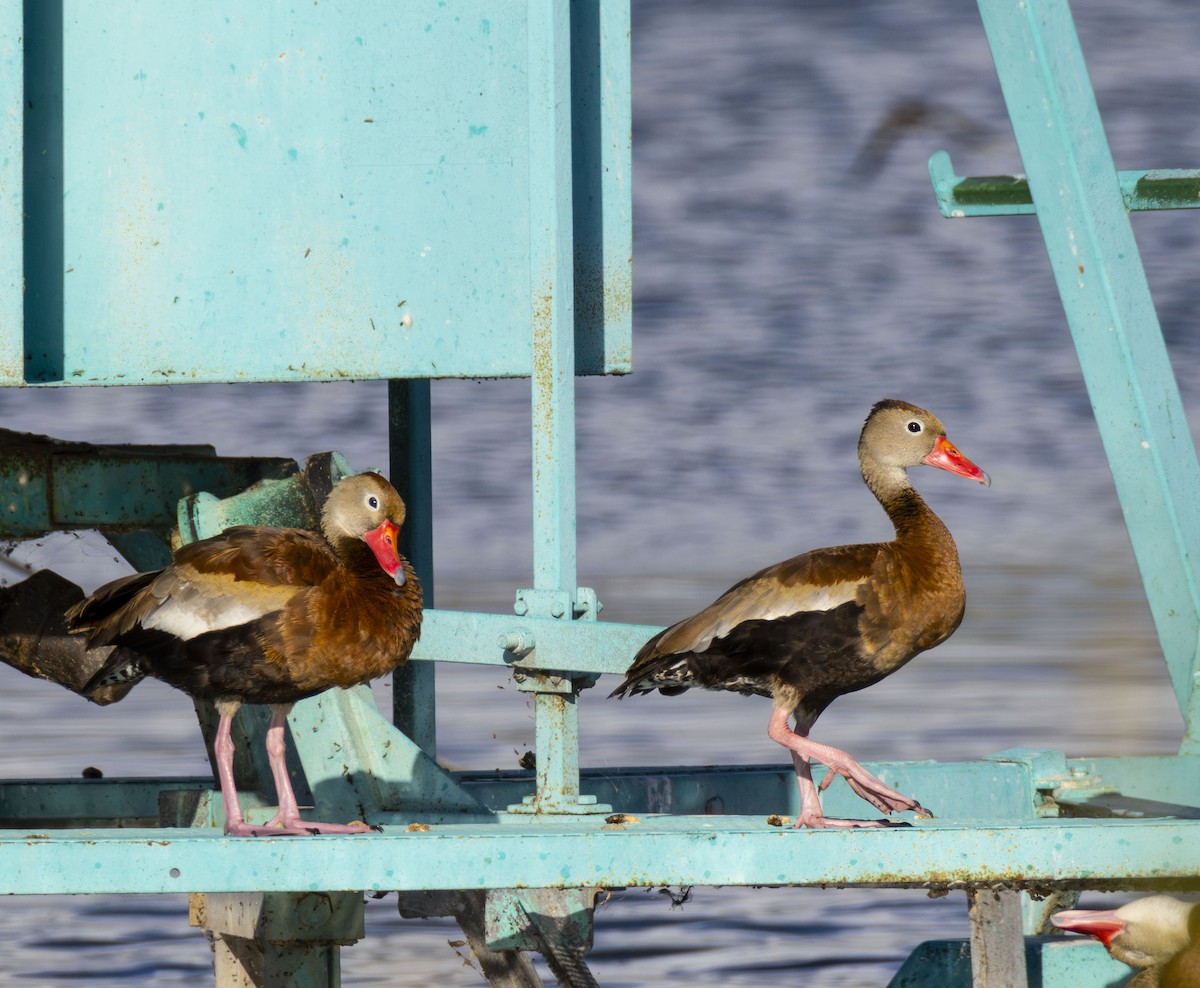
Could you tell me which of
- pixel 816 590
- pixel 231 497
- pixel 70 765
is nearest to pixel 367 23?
pixel 231 497

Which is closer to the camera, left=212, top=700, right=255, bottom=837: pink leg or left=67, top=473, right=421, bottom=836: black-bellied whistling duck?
left=212, top=700, right=255, bottom=837: pink leg

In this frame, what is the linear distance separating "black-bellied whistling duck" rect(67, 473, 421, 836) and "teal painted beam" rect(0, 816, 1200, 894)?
525mm

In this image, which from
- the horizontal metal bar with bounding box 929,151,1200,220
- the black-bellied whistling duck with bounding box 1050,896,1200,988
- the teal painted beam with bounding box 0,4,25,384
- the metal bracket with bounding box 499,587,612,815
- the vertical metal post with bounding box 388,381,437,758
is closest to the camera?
the metal bracket with bounding box 499,587,612,815

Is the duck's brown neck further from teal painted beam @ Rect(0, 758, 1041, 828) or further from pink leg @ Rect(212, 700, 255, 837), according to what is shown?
pink leg @ Rect(212, 700, 255, 837)

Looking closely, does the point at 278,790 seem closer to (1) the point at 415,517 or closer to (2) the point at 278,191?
(2) the point at 278,191

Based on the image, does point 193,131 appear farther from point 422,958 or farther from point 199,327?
point 422,958

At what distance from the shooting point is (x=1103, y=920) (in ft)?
18.2

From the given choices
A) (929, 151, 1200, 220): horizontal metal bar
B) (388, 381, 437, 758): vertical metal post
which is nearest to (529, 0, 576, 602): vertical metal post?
(388, 381, 437, 758): vertical metal post

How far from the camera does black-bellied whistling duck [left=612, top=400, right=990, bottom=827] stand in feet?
16.5

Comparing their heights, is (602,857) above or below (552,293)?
below

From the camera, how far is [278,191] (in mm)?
5383

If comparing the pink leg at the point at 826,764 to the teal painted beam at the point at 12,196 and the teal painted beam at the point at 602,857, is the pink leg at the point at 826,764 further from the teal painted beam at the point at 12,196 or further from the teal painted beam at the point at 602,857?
the teal painted beam at the point at 12,196

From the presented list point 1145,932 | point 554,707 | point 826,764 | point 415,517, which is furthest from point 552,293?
point 1145,932

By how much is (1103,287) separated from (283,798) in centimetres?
205
